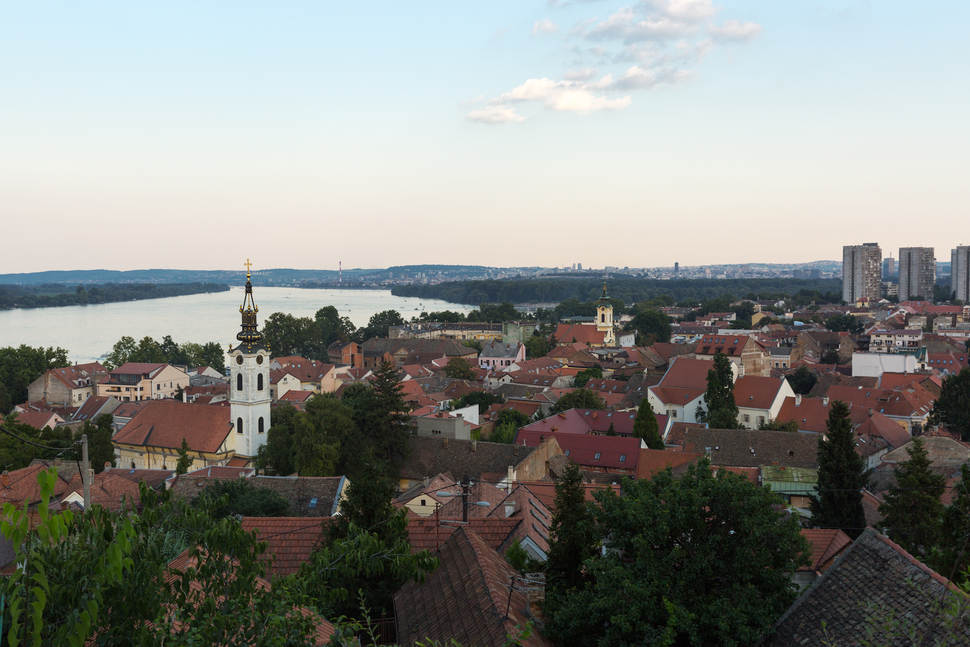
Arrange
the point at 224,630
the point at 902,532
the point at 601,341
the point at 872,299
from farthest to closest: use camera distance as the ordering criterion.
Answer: the point at 872,299, the point at 601,341, the point at 902,532, the point at 224,630

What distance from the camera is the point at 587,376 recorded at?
5194cm

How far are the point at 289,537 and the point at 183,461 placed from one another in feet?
46.2

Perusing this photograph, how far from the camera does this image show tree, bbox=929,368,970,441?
34906mm

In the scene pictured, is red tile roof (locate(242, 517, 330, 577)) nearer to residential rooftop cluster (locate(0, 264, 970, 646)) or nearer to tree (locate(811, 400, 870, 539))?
residential rooftop cluster (locate(0, 264, 970, 646))

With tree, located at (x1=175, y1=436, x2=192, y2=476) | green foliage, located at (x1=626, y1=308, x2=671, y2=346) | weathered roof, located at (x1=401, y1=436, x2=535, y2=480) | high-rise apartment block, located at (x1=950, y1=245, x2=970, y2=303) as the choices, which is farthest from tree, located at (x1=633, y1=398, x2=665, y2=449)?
high-rise apartment block, located at (x1=950, y1=245, x2=970, y2=303)

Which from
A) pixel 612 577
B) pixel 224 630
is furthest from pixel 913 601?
pixel 224 630

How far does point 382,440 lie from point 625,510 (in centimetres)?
1974

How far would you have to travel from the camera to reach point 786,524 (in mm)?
7332

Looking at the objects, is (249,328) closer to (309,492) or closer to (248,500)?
(309,492)

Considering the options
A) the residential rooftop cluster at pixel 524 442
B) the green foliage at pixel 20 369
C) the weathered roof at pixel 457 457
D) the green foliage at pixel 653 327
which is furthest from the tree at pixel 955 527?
the green foliage at pixel 653 327

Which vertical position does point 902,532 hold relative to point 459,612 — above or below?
below

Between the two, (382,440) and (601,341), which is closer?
(382,440)

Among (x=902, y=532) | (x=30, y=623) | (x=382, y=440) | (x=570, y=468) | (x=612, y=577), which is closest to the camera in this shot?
(x=30, y=623)

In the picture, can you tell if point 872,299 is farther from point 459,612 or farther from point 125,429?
point 459,612
